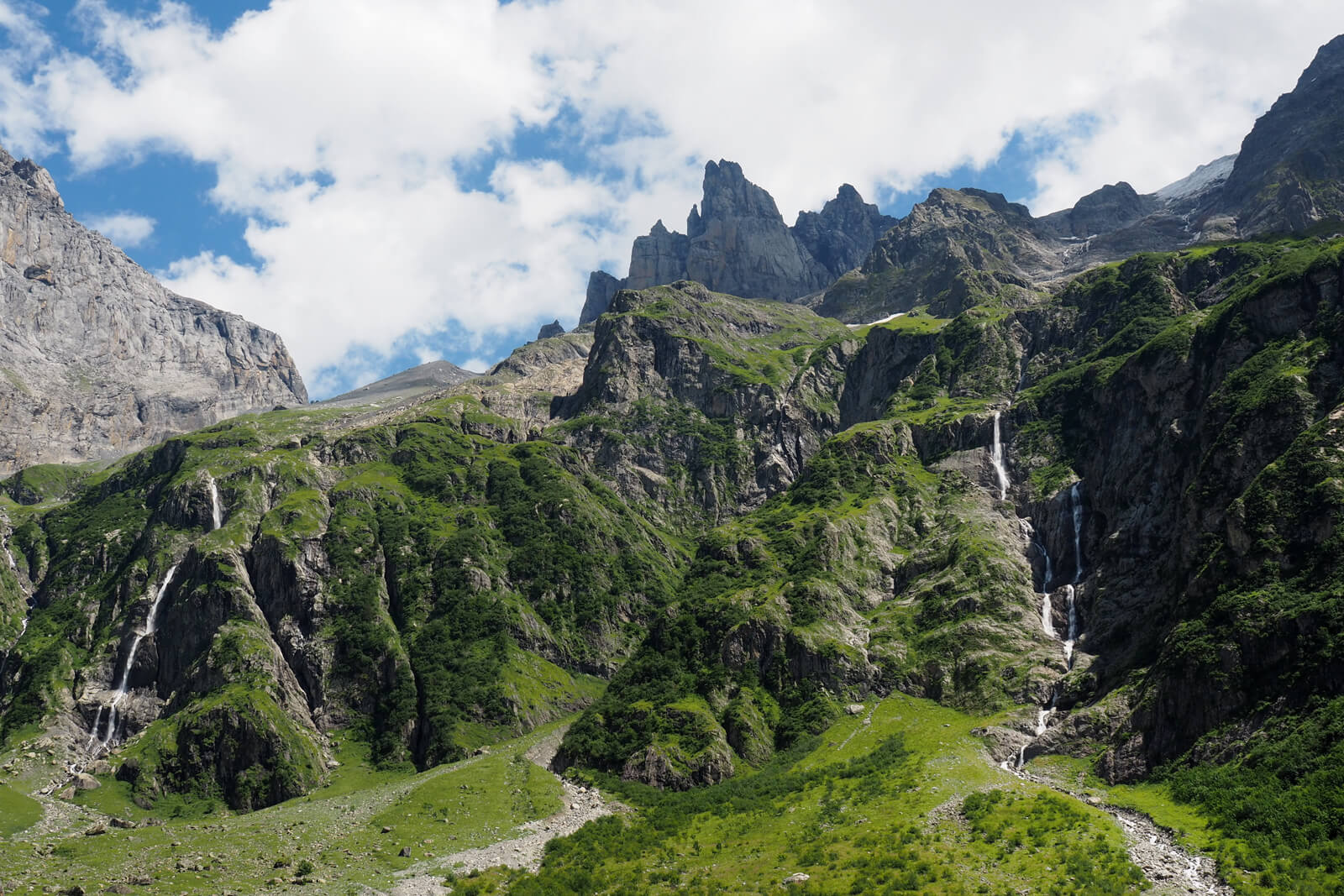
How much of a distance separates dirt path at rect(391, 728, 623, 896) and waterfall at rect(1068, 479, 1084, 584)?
101 m

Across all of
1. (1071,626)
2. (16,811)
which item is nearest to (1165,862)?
(1071,626)

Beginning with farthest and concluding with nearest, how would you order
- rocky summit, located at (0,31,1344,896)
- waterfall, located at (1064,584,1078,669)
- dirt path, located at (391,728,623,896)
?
waterfall, located at (1064,584,1078,669) → dirt path, located at (391,728,623,896) → rocky summit, located at (0,31,1344,896)

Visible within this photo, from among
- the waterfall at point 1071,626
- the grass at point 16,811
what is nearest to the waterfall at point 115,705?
the grass at point 16,811

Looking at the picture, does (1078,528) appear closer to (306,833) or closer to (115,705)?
(306,833)

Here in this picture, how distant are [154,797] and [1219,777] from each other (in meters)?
164

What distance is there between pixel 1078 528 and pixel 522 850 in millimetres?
130180

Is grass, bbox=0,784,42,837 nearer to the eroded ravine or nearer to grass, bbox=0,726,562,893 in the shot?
grass, bbox=0,726,562,893

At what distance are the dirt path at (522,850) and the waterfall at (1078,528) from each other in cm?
10119

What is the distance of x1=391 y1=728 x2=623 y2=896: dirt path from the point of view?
308 ft

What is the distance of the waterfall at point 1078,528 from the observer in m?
174

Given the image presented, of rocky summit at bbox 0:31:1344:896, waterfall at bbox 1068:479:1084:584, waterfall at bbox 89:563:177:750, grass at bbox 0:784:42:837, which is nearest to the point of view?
rocky summit at bbox 0:31:1344:896

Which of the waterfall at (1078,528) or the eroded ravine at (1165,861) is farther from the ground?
the waterfall at (1078,528)

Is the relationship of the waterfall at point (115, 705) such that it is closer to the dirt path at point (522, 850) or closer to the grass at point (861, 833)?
the dirt path at point (522, 850)

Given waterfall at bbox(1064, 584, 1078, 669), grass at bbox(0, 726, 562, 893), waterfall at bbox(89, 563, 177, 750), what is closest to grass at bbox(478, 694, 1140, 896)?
grass at bbox(0, 726, 562, 893)
